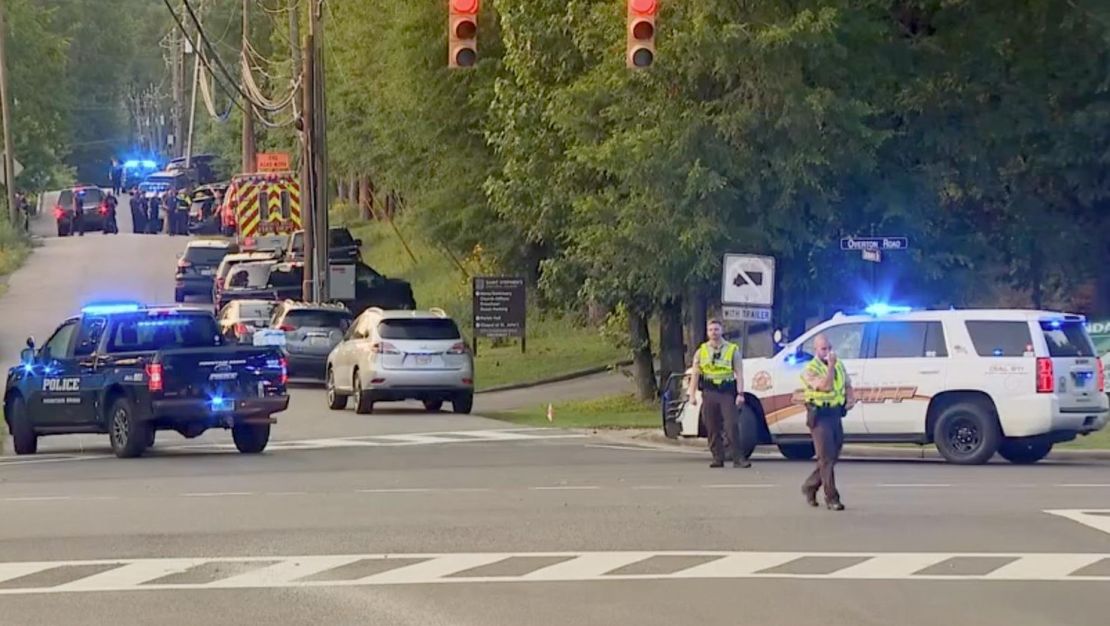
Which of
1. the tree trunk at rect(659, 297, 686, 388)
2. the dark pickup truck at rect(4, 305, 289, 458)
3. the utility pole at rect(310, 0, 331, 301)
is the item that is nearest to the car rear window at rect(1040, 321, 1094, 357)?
the dark pickup truck at rect(4, 305, 289, 458)

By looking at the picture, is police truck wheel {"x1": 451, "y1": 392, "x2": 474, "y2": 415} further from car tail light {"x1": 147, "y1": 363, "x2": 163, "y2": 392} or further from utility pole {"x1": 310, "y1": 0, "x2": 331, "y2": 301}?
utility pole {"x1": 310, "y1": 0, "x2": 331, "y2": 301}

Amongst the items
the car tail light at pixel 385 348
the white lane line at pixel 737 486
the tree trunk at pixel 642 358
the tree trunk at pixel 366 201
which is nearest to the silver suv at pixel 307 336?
the tree trunk at pixel 642 358

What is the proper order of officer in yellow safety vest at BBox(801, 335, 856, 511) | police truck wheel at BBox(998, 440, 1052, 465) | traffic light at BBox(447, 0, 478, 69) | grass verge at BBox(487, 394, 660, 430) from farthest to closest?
1. grass verge at BBox(487, 394, 660, 430)
2. police truck wheel at BBox(998, 440, 1052, 465)
3. traffic light at BBox(447, 0, 478, 69)
4. officer in yellow safety vest at BBox(801, 335, 856, 511)

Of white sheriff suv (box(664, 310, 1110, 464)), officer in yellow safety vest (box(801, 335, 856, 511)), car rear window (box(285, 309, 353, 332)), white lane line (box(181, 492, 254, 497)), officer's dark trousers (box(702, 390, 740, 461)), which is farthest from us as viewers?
car rear window (box(285, 309, 353, 332))

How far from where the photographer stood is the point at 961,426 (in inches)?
860

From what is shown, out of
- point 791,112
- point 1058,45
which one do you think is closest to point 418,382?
point 791,112

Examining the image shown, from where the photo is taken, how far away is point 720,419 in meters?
20.7

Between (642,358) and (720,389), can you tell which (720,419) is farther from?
(642,358)

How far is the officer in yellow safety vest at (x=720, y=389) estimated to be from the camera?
20547 mm

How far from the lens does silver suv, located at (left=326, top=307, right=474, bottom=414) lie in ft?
100

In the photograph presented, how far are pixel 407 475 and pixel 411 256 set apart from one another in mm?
39757

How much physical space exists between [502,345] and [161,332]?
2184 cm

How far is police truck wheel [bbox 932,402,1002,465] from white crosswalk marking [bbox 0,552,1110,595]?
821cm

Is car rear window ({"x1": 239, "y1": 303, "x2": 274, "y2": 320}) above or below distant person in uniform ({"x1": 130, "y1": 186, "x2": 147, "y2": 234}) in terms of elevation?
below
